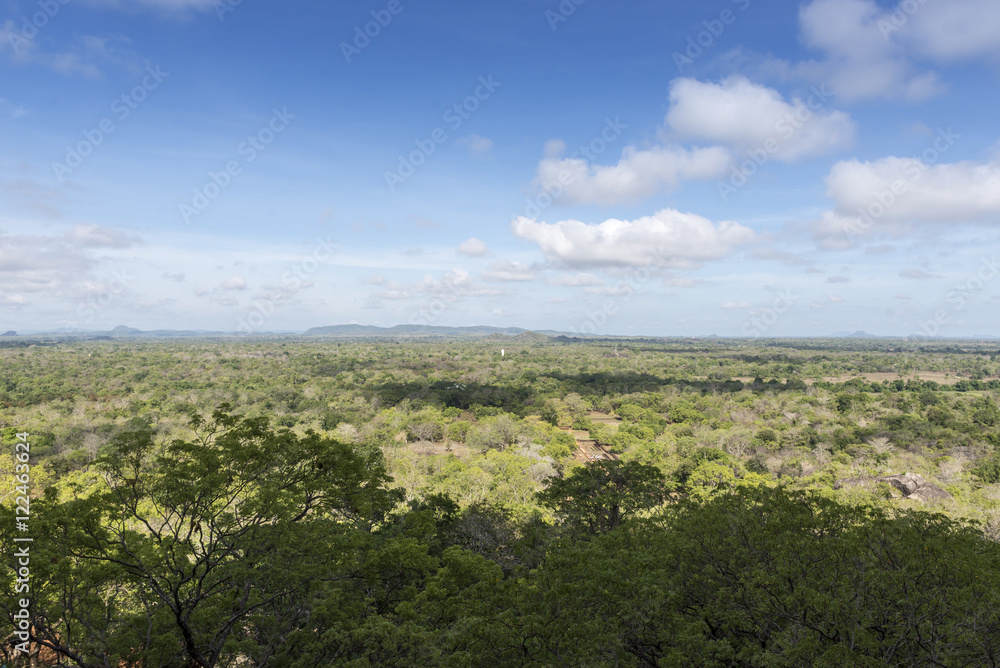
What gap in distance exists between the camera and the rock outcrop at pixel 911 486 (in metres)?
30.2

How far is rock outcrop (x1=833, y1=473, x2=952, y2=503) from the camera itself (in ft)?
98.9

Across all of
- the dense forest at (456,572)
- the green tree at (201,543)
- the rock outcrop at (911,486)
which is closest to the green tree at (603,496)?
the dense forest at (456,572)

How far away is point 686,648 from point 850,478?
3329cm

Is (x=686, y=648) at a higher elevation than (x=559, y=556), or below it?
below

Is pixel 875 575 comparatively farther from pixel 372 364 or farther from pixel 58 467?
pixel 372 364

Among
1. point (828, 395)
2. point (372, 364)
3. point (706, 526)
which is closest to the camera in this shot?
point (706, 526)

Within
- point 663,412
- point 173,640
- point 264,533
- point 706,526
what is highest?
point 264,533

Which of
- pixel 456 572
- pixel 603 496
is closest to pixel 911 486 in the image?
pixel 603 496

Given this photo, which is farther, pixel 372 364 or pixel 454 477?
pixel 372 364

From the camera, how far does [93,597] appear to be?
9539mm

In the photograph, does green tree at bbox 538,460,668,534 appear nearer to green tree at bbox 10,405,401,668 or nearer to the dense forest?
the dense forest

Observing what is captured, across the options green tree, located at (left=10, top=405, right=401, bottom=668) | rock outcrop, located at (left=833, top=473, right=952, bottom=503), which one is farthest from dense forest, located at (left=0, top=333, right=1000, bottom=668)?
rock outcrop, located at (left=833, top=473, right=952, bottom=503)

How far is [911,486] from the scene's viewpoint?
3092 centimetres

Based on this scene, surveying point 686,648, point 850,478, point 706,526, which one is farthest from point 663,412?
point 686,648
